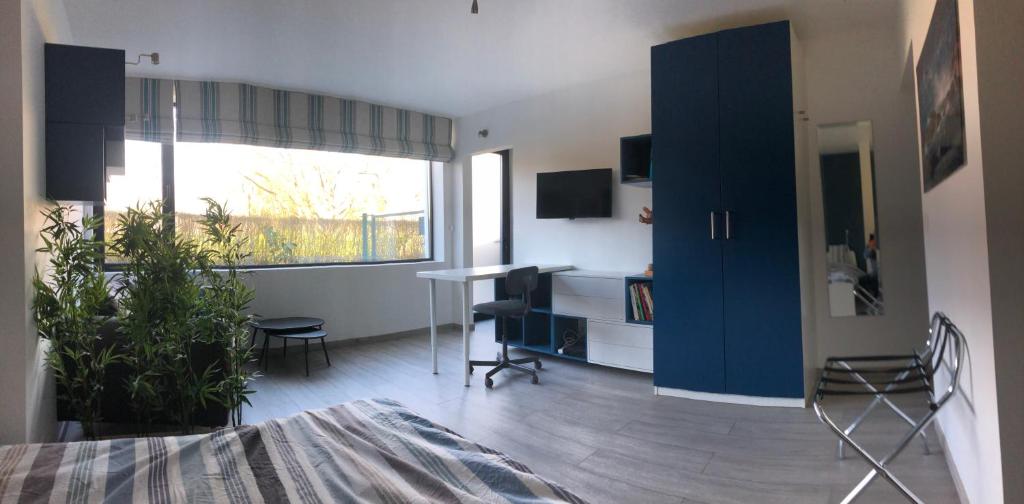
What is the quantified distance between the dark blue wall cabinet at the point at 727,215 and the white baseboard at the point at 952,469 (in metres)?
0.73

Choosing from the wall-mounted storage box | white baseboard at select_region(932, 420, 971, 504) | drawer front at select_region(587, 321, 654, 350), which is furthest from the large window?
white baseboard at select_region(932, 420, 971, 504)

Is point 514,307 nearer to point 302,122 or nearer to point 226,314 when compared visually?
point 226,314

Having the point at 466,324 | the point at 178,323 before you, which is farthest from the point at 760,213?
the point at 178,323

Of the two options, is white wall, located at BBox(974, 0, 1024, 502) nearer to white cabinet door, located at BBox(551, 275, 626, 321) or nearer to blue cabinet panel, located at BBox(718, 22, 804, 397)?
blue cabinet panel, located at BBox(718, 22, 804, 397)

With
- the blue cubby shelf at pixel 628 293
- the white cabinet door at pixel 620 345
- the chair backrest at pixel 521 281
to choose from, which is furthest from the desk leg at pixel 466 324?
the blue cubby shelf at pixel 628 293

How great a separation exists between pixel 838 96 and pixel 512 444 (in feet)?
11.5

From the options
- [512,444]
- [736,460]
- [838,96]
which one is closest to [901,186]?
[838,96]

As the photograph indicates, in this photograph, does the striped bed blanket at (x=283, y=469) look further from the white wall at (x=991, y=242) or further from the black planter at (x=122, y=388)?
the black planter at (x=122, y=388)

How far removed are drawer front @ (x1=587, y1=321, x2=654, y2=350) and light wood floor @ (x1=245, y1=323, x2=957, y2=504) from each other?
0.27 m

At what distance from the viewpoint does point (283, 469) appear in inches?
47.9

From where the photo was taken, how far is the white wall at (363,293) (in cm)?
508

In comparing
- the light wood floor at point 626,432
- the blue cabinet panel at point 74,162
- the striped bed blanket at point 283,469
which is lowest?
the light wood floor at point 626,432

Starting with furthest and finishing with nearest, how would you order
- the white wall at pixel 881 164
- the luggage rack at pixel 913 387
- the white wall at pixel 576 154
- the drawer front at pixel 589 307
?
the white wall at pixel 576 154
the drawer front at pixel 589 307
the white wall at pixel 881 164
the luggage rack at pixel 913 387

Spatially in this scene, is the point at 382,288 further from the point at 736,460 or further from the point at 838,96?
the point at 838,96
